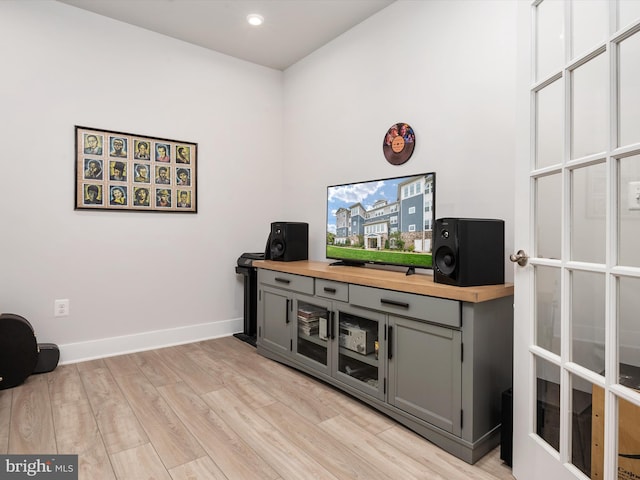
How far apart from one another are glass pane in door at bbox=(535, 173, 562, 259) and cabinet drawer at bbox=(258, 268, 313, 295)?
1422 mm

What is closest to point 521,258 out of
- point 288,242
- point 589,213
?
point 589,213

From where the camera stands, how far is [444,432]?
1729 mm

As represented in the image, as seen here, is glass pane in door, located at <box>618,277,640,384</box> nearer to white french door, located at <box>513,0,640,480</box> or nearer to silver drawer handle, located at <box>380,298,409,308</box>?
white french door, located at <box>513,0,640,480</box>

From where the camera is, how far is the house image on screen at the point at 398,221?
220 centimetres

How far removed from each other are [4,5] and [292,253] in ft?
8.54

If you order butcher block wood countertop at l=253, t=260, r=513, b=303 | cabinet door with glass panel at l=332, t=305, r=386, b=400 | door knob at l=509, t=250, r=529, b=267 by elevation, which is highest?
door knob at l=509, t=250, r=529, b=267

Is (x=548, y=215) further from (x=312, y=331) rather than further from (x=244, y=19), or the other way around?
(x=244, y=19)

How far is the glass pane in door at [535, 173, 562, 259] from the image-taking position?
53.9 inches

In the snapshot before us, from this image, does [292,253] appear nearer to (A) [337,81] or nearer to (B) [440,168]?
(B) [440,168]

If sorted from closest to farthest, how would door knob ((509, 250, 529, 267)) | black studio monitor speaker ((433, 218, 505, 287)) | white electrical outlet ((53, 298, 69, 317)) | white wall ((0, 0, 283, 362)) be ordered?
door knob ((509, 250, 529, 267))
black studio monitor speaker ((433, 218, 505, 287))
white wall ((0, 0, 283, 362))
white electrical outlet ((53, 298, 69, 317))

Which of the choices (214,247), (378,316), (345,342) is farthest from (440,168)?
(214,247)

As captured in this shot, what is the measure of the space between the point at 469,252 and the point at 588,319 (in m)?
0.57

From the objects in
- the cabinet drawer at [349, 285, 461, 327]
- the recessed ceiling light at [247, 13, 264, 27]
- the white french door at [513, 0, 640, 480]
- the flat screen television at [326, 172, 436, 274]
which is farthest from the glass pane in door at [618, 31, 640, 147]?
the recessed ceiling light at [247, 13, 264, 27]

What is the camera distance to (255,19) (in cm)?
292
